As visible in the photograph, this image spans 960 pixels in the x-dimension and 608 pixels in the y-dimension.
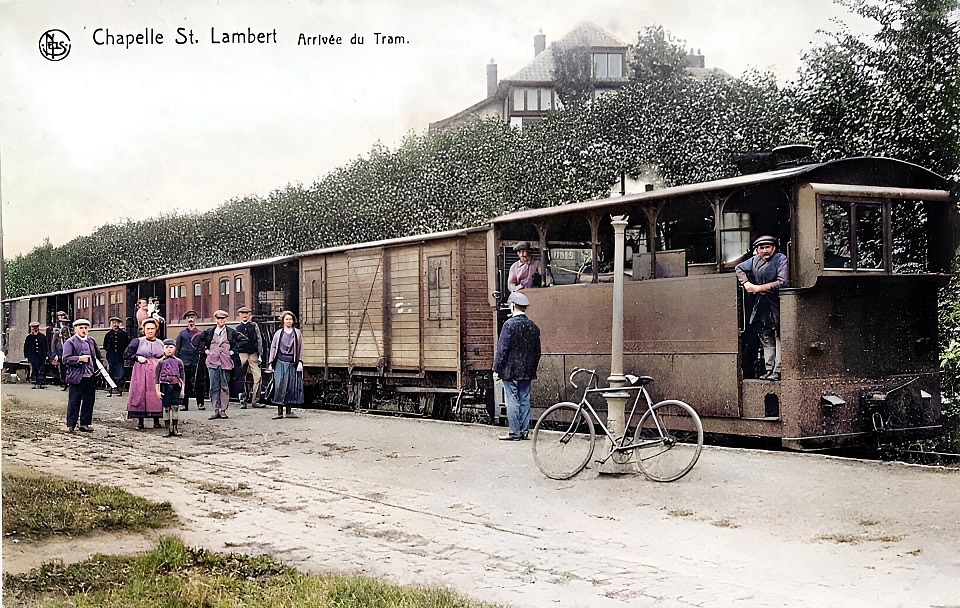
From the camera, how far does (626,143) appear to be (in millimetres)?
3986

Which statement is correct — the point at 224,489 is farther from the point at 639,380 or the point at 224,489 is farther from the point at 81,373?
the point at 639,380

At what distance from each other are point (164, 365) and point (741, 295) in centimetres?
274

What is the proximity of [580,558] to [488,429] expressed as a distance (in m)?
1.44

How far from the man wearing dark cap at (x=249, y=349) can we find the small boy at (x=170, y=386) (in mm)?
306

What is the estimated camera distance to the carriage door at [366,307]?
4.64 m

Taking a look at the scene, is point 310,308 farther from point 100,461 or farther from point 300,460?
point 100,461

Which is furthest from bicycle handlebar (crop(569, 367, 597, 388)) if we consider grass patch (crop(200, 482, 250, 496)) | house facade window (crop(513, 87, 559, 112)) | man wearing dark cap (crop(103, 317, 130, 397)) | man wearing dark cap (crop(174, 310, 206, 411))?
man wearing dark cap (crop(103, 317, 130, 397))

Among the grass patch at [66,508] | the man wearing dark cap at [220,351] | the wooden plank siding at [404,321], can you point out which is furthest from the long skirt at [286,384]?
the grass patch at [66,508]

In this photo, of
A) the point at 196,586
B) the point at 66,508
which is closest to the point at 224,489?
the point at 196,586

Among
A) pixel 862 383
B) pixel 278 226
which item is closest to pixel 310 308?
pixel 278 226

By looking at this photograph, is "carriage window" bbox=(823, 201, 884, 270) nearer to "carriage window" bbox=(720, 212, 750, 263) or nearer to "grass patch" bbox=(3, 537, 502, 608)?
"carriage window" bbox=(720, 212, 750, 263)

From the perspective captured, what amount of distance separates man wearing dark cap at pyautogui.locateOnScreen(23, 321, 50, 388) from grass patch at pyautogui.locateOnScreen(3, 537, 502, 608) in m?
0.86

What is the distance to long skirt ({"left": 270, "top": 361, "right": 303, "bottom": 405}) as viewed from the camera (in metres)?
4.37

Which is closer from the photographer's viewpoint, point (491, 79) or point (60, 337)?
point (491, 79)
